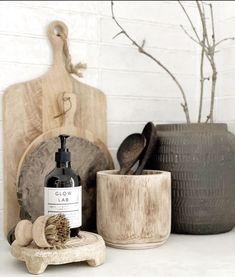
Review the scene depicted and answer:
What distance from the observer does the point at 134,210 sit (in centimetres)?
98

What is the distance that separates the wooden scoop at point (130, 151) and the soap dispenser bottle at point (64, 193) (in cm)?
15

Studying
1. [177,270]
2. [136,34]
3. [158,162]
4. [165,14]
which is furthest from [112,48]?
[177,270]

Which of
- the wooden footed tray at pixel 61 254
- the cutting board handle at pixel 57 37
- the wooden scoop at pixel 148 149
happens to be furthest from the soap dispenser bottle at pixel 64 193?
the cutting board handle at pixel 57 37

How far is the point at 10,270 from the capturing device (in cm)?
85

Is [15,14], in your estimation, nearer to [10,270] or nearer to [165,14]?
[165,14]

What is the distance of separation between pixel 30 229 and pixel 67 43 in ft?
1.62

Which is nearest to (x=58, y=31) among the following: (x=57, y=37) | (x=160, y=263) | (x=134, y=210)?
(x=57, y=37)

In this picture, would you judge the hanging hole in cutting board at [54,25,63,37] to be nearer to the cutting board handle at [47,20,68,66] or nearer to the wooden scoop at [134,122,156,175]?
the cutting board handle at [47,20,68,66]

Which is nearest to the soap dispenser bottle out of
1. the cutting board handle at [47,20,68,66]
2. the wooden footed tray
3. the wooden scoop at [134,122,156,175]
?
the wooden footed tray

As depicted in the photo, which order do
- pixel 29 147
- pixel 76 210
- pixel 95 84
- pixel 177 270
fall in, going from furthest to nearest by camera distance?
pixel 95 84 < pixel 29 147 < pixel 76 210 < pixel 177 270

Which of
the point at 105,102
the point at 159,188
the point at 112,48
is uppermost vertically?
the point at 112,48

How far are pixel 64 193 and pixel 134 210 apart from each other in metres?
0.15

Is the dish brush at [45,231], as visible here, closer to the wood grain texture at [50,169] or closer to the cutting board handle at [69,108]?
the wood grain texture at [50,169]

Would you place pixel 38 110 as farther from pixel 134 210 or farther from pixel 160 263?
pixel 160 263
